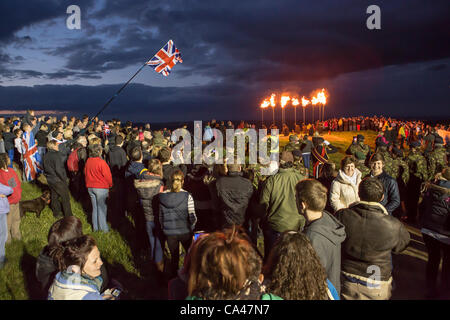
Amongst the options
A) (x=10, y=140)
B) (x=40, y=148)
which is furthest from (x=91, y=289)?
(x=10, y=140)

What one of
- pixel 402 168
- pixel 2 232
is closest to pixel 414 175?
pixel 402 168

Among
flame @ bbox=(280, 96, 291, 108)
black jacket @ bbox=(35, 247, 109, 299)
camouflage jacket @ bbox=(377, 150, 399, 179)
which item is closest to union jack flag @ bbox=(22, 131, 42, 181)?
black jacket @ bbox=(35, 247, 109, 299)

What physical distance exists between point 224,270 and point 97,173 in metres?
4.91

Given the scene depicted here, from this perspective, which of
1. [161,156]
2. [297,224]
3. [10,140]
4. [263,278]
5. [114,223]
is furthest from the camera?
[10,140]

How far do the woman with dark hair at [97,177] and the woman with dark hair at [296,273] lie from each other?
Result: 4767 millimetres

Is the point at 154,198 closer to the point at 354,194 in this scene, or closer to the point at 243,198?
the point at 243,198

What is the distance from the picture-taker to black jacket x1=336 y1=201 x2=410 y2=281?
3.06 metres

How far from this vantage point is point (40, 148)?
35.8 feet

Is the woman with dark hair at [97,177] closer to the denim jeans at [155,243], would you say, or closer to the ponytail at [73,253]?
the denim jeans at [155,243]

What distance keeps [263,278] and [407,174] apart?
6.64 meters

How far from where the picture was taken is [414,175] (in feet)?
24.3

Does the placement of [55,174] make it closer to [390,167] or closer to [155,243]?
[155,243]

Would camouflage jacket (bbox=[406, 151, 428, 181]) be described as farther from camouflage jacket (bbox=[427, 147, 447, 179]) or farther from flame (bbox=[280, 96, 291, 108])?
flame (bbox=[280, 96, 291, 108])

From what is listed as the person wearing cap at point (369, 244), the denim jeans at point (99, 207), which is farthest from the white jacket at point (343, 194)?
the denim jeans at point (99, 207)
